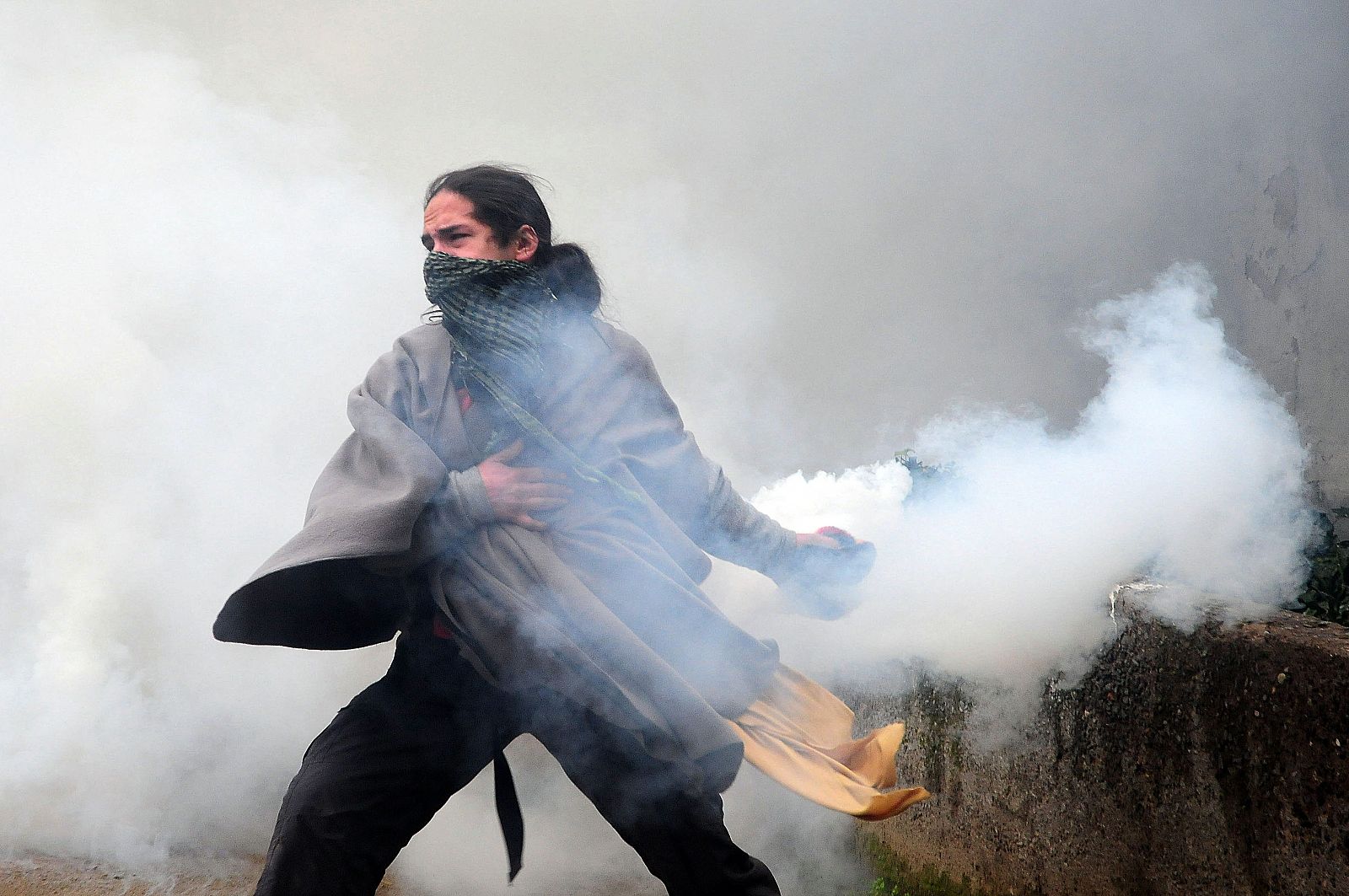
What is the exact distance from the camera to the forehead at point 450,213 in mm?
2100

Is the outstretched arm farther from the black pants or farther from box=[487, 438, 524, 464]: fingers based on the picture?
the black pants

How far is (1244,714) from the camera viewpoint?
7.54ft

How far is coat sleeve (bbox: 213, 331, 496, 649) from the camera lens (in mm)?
1750

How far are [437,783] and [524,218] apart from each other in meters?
1.14

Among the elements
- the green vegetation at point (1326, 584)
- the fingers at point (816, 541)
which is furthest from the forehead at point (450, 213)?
the green vegetation at point (1326, 584)

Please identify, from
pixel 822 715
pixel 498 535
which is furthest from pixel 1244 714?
pixel 498 535

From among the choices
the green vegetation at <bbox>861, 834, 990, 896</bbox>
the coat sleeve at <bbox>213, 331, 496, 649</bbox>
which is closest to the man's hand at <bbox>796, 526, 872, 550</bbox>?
the coat sleeve at <bbox>213, 331, 496, 649</bbox>

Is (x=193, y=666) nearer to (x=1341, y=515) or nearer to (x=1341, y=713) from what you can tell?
(x=1341, y=713)

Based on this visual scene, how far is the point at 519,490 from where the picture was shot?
6.29 ft

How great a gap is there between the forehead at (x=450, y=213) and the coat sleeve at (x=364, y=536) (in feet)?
1.04

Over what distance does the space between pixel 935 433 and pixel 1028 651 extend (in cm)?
197

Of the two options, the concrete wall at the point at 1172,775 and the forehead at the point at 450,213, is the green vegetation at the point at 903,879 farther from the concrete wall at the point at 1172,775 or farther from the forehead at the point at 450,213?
the forehead at the point at 450,213

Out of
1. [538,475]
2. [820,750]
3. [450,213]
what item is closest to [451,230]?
[450,213]

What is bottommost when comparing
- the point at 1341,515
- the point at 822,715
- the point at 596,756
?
the point at 596,756
